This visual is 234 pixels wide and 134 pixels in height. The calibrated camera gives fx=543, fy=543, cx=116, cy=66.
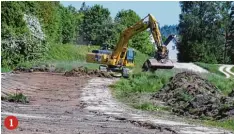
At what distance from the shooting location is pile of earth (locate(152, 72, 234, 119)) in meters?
15.3

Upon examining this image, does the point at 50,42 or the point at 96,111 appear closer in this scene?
the point at 96,111

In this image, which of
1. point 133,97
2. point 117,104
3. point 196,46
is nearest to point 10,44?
point 133,97

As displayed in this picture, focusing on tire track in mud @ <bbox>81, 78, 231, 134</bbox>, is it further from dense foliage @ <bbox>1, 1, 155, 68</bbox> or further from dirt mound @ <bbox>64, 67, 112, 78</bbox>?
dense foliage @ <bbox>1, 1, 155, 68</bbox>

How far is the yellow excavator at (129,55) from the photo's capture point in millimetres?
26438

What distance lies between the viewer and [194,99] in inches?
691

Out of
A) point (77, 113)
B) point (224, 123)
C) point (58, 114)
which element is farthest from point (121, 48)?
point (58, 114)

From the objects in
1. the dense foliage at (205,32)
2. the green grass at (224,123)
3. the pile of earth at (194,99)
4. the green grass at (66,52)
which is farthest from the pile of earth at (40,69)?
the dense foliage at (205,32)

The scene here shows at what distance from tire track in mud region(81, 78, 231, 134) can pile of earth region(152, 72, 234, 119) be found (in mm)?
1643

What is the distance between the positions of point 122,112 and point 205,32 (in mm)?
54105

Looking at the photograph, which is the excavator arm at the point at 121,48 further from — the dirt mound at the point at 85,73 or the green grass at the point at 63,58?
the green grass at the point at 63,58

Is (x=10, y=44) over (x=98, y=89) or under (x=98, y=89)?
over

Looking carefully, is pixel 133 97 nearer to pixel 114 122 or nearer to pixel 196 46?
pixel 114 122

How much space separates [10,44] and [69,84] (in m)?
8.51

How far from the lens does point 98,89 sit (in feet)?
73.5
